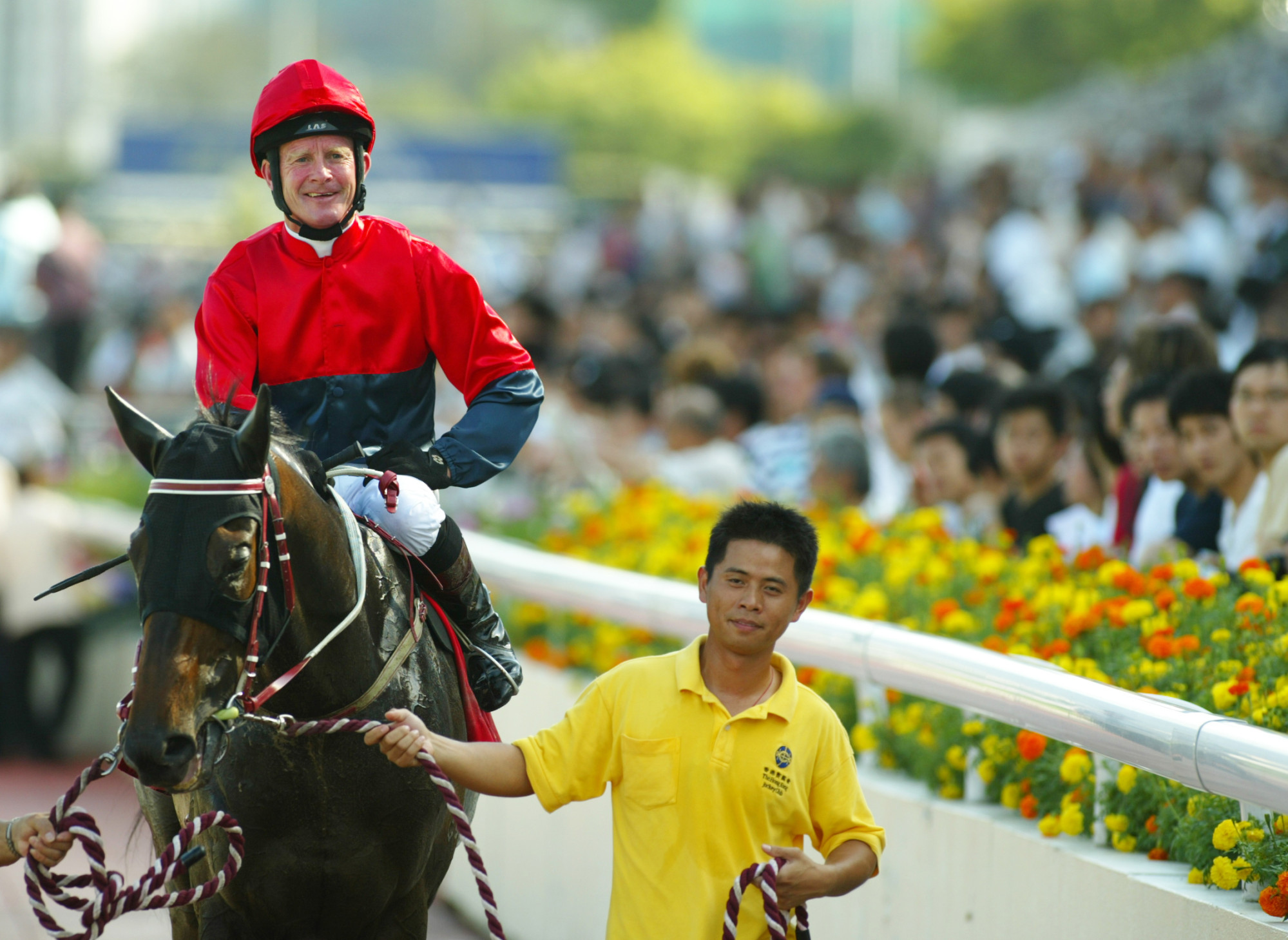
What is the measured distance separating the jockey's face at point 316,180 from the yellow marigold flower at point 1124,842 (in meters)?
2.09

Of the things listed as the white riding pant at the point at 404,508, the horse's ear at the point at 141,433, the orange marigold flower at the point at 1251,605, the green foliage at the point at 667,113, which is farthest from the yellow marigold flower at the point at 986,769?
the green foliage at the point at 667,113

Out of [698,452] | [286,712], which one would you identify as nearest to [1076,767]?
[286,712]

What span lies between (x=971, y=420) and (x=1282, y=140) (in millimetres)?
7101

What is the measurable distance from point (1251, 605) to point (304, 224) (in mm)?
2321

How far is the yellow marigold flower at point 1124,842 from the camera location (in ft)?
11.8

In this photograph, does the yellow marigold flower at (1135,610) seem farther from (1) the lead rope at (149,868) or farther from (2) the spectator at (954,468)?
(2) the spectator at (954,468)

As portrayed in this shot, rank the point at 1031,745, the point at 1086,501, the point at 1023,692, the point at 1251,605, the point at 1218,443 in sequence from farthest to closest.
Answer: the point at 1086,501 < the point at 1218,443 < the point at 1251,605 < the point at 1031,745 < the point at 1023,692

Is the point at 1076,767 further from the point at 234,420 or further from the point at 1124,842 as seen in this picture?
the point at 234,420

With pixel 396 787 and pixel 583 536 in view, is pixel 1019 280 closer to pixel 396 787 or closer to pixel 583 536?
pixel 583 536

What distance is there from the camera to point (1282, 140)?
13516 millimetres

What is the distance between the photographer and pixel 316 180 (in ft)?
12.0

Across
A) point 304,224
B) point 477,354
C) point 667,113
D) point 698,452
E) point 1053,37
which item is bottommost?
point 698,452

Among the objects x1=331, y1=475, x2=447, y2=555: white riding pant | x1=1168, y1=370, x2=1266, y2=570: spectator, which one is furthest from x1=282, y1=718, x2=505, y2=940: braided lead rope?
x1=1168, y1=370, x2=1266, y2=570: spectator

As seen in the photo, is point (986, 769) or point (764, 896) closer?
point (764, 896)
